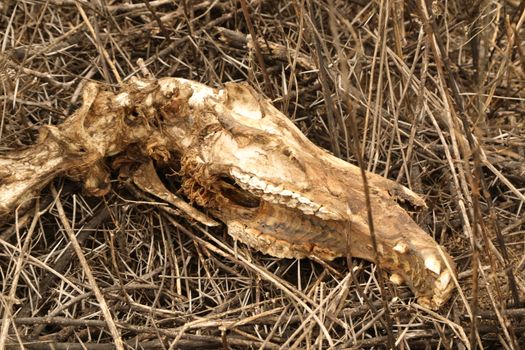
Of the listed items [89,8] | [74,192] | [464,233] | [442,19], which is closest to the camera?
[464,233]

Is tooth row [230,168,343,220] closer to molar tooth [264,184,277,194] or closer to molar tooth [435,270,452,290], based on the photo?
molar tooth [264,184,277,194]

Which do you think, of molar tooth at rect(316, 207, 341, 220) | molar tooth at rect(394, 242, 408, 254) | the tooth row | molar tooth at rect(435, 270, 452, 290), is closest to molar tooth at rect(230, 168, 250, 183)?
the tooth row

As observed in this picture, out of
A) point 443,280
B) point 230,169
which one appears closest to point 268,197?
point 230,169

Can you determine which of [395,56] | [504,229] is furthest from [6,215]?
[504,229]

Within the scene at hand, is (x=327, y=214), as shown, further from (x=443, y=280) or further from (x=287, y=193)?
(x=443, y=280)

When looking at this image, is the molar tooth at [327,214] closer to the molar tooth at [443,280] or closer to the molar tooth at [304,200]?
the molar tooth at [304,200]

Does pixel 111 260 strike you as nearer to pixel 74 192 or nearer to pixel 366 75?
pixel 74 192

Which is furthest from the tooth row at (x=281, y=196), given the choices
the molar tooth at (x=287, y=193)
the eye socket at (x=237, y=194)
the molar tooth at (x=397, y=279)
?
the molar tooth at (x=397, y=279)

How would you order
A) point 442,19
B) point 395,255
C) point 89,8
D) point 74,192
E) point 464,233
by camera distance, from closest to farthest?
point 395,255
point 464,233
point 74,192
point 89,8
point 442,19
